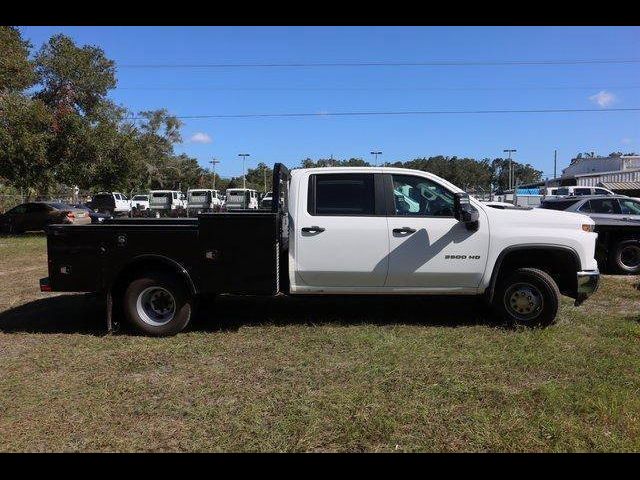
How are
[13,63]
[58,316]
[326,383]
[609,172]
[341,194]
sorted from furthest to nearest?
[609,172] < [13,63] < [58,316] < [341,194] < [326,383]

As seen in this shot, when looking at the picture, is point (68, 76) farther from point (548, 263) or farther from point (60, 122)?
point (548, 263)

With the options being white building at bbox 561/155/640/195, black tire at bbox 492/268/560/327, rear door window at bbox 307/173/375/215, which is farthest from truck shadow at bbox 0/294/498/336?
white building at bbox 561/155/640/195

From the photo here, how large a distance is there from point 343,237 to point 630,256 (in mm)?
8043

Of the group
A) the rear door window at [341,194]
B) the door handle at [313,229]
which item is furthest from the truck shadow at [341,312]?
the rear door window at [341,194]

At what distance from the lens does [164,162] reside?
69.6m

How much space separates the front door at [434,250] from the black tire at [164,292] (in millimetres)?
2414

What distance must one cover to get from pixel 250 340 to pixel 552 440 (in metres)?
3.39

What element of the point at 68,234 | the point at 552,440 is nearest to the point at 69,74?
the point at 68,234

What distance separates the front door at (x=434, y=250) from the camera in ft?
20.2

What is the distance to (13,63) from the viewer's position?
1719 centimetres

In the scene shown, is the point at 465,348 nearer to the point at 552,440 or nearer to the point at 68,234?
the point at 552,440

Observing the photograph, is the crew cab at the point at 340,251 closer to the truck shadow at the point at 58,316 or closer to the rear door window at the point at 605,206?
the truck shadow at the point at 58,316

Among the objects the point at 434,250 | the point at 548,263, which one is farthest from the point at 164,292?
the point at 548,263
